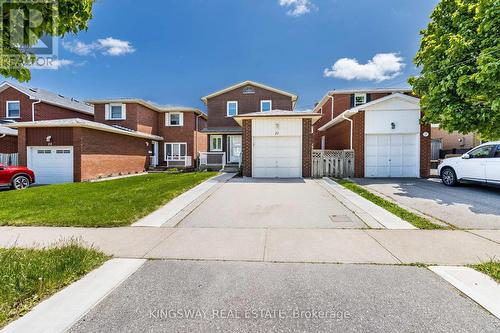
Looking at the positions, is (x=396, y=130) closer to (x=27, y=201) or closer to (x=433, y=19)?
(x=433, y=19)

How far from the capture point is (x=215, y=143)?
21703mm

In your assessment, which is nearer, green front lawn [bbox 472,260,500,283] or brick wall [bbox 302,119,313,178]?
green front lawn [bbox 472,260,500,283]

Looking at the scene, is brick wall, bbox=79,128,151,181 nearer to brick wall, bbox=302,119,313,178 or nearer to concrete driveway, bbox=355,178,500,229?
brick wall, bbox=302,119,313,178

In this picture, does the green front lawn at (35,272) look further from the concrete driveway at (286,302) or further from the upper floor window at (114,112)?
the upper floor window at (114,112)

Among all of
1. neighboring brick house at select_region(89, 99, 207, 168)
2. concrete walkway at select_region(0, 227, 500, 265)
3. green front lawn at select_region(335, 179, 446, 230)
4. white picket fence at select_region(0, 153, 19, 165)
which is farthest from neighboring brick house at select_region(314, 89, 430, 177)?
white picket fence at select_region(0, 153, 19, 165)

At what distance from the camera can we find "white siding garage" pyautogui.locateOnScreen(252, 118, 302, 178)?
13367mm

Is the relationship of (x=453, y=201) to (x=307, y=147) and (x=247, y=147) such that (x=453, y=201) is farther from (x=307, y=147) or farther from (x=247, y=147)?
(x=247, y=147)

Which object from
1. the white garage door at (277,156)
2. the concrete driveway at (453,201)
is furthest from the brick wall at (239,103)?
the concrete driveway at (453,201)

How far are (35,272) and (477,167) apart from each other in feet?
43.6

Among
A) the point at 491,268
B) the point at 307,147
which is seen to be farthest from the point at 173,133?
the point at 491,268

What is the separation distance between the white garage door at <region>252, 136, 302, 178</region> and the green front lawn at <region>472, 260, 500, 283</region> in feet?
33.0

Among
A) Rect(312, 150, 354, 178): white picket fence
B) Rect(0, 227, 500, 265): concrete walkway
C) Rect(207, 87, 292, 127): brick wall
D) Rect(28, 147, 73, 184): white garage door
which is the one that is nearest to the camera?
Rect(0, 227, 500, 265): concrete walkway

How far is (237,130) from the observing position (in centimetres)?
2039

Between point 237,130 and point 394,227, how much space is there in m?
16.4
